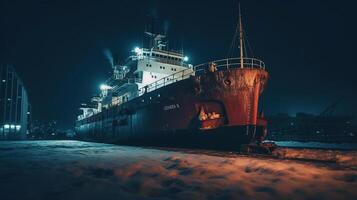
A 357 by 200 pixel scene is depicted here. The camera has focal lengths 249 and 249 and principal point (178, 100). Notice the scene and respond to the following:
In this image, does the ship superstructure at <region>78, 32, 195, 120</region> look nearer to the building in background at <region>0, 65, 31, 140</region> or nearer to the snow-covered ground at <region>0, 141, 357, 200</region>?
the snow-covered ground at <region>0, 141, 357, 200</region>

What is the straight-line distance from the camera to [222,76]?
52.7 ft

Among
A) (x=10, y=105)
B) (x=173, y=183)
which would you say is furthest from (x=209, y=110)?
(x=10, y=105)

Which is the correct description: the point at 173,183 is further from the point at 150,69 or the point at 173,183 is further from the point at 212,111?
the point at 150,69

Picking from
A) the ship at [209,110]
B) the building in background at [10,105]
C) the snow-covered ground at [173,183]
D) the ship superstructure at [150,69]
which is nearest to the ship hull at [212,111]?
the ship at [209,110]

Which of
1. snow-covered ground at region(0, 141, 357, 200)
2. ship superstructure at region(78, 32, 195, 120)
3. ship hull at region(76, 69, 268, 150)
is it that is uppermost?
ship superstructure at region(78, 32, 195, 120)

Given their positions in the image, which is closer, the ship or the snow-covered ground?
the snow-covered ground

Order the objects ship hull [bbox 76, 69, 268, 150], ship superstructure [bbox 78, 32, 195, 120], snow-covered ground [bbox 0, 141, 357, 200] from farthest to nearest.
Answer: ship superstructure [bbox 78, 32, 195, 120]
ship hull [bbox 76, 69, 268, 150]
snow-covered ground [bbox 0, 141, 357, 200]

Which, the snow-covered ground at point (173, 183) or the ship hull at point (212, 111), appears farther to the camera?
the ship hull at point (212, 111)

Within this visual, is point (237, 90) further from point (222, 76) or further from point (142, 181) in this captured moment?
point (142, 181)

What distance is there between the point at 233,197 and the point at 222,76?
40.4ft

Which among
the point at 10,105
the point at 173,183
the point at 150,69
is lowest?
the point at 173,183


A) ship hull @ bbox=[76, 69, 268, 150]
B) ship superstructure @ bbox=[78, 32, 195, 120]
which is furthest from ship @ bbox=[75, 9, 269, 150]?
ship superstructure @ bbox=[78, 32, 195, 120]

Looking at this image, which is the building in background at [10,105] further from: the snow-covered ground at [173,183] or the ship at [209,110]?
the snow-covered ground at [173,183]

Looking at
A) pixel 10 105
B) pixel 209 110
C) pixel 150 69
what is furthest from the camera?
pixel 10 105
